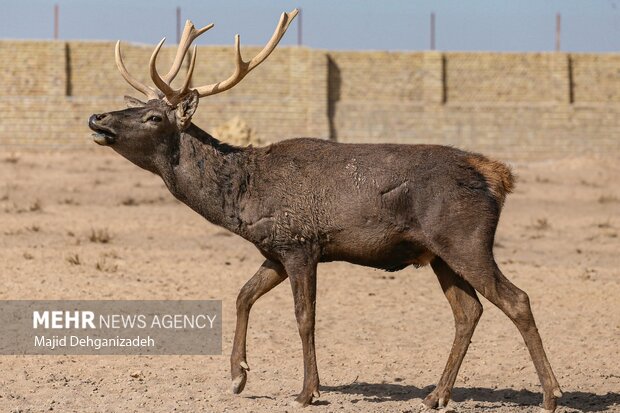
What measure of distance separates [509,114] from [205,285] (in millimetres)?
25565

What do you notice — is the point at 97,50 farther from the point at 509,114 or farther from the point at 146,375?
the point at 146,375

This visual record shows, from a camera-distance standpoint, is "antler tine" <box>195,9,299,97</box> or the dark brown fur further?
"antler tine" <box>195,9,299,97</box>

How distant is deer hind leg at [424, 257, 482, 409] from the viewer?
893 cm

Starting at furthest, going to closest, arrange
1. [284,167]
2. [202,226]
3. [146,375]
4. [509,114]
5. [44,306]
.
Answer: [509,114] < [202,226] < [44,306] < [146,375] < [284,167]

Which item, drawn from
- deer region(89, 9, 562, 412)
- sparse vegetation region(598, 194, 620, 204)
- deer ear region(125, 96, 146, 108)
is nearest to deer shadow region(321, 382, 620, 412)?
deer region(89, 9, 562, 412)

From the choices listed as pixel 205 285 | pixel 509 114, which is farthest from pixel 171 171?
pixel 509 114

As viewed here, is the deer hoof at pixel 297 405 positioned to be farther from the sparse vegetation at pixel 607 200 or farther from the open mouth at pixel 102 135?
the sparse vegetation at pixel 607 200

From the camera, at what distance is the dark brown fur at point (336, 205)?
8492 millimetres

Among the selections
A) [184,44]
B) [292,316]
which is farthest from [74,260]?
[184,44]

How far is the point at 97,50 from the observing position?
36.4m

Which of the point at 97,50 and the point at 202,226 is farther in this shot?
the point at 97,50

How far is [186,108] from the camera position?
29.5ft

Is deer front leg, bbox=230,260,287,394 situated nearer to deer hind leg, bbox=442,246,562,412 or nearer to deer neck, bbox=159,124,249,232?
deer neck, bbox=159,124,249,232

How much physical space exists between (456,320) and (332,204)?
1319mm
